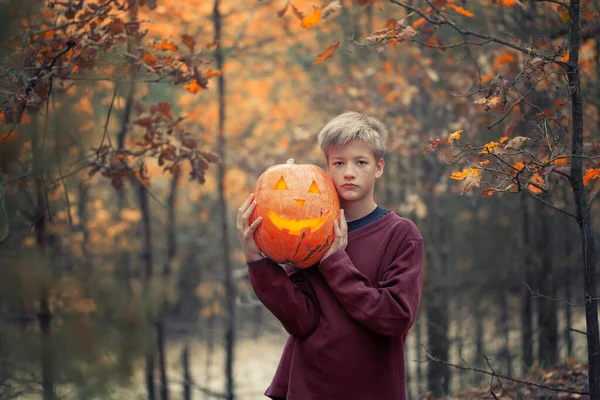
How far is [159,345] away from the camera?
1045 cm

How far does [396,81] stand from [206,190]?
895 cm

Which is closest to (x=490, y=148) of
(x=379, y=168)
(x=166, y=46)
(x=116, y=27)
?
(x=379, y=168)

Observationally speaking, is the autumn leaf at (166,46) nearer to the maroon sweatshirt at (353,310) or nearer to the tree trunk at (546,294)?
the maroon sweatshirt at (353,310)

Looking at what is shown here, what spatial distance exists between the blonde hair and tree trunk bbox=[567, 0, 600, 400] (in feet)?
3.52

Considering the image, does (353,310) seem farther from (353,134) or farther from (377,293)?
(353,134)

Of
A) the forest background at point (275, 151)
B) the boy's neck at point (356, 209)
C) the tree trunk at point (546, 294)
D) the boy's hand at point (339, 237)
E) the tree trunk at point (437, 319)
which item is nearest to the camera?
the boy's hand at point (339, 237)

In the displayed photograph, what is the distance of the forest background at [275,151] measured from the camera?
3848mm

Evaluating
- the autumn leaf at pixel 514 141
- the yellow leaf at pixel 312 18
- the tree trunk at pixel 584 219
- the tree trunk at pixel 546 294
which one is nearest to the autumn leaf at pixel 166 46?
the yellow leaf at pixel 312 18

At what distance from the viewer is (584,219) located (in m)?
3.38

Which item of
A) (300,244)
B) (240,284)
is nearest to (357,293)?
(300,244)

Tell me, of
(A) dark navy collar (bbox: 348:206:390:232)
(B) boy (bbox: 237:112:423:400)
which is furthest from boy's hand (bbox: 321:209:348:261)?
(A) dark navy collar (bbox: 348:206:390:232)

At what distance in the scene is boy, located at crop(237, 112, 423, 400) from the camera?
286 cm

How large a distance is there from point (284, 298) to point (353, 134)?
2.84 ft

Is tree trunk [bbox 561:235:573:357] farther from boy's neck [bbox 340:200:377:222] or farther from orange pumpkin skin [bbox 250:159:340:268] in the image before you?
orange pumpkin skin [bbox 250:159:340:268]
